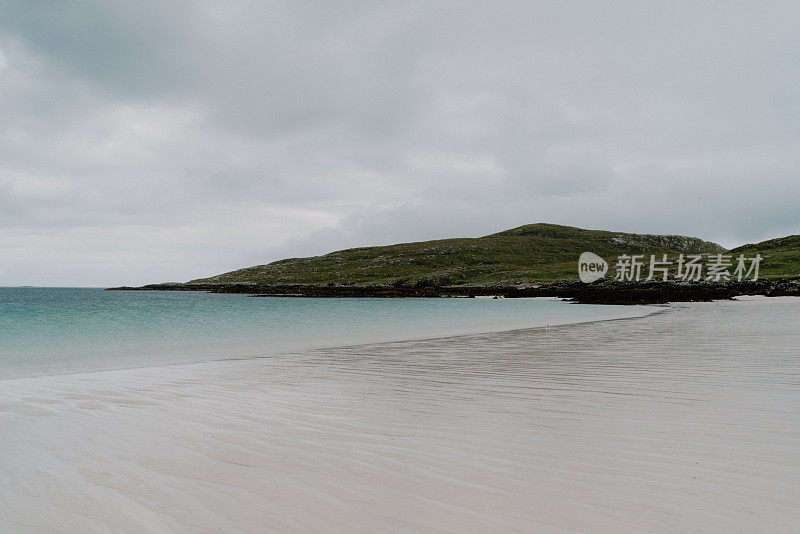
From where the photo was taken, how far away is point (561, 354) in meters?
13.1

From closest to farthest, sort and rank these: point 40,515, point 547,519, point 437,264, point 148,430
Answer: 1. point 547,519
2. point 40,515
3. point 148,430
4. point 437,264

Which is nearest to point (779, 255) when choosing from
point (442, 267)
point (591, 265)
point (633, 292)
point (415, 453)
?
point (591, 265)

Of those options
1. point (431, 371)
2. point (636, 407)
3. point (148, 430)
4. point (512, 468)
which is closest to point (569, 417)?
point (636, 407)

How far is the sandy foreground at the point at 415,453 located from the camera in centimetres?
358

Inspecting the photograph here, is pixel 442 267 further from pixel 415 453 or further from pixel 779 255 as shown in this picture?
pixel 415 453

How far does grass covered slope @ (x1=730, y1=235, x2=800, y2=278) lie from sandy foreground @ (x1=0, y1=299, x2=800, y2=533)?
312 ft

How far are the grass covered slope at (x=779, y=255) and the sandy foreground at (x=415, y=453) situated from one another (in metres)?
95.2

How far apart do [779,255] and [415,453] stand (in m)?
138

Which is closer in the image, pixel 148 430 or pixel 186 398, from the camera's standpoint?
pixel 148 430

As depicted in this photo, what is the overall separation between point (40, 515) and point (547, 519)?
414 cm

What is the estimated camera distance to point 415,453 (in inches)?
196

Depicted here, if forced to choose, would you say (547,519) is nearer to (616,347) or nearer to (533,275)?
(616,347)

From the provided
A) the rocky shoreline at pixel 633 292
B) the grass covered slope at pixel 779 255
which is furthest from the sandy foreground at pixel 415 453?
the grass covered slope at pixel 779 255

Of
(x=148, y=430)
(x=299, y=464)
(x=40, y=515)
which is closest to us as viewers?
(x=40, y=515)
